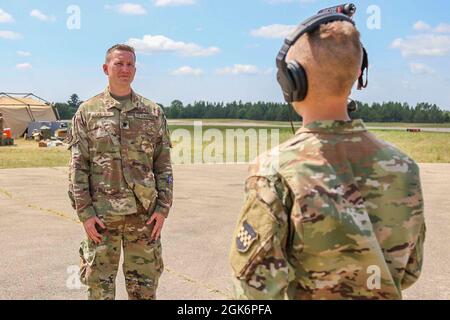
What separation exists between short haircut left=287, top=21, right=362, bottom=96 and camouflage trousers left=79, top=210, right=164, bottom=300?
7.39 feet

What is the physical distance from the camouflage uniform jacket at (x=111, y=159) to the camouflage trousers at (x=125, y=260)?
0.11 meters

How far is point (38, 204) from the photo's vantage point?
30.2 feet

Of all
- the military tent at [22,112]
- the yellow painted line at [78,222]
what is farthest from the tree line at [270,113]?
the yellow painted line at [78,222]

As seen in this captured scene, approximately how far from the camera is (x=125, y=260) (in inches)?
144

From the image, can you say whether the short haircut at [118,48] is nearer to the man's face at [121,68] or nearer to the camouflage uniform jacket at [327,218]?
the man's face at [121,68]

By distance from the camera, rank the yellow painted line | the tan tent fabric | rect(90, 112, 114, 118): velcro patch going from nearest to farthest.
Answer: rect(90, 112, 114, 118): velcro patch
the yellow painted line
the tan tent fabric

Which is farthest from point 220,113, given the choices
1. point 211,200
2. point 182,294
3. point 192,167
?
point 182,294

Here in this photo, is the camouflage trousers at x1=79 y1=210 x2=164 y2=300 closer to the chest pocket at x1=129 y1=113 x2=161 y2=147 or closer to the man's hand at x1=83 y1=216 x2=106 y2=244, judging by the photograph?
the man's hand at x1=83 y1=216 x2=106 y2=244

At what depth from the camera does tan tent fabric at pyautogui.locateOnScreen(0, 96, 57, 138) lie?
29931mm

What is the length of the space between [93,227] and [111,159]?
464 mm

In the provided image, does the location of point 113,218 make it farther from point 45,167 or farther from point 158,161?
point 45,167

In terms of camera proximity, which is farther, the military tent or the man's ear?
the military tent

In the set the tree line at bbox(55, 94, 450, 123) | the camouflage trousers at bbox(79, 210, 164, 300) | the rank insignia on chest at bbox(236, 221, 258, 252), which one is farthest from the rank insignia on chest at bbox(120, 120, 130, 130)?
the tree line at bbox(55, 94, 450, 123)

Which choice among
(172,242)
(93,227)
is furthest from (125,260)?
(172,242)
